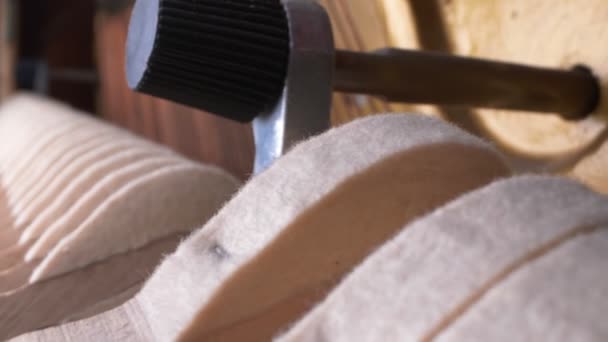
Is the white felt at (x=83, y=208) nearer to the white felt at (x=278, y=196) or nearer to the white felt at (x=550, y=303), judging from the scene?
the white felt at (x=278, y=196)

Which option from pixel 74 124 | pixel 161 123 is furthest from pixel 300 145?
pixel 161 123

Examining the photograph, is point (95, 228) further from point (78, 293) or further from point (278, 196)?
point (278, 196)

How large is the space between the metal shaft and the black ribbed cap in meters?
0.04

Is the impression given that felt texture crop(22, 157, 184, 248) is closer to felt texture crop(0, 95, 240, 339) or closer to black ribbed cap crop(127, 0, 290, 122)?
felt texture crop(0, 95, 240, 339)

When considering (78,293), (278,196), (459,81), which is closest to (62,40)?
(78,293)

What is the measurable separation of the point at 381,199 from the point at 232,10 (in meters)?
0.13

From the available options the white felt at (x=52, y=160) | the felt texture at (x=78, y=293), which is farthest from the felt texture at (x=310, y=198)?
the white felt at (x=52, y=160)

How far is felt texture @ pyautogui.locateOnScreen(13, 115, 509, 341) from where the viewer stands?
0.28 meters

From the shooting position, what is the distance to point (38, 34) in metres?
1.96

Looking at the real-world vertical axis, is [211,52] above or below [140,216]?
above

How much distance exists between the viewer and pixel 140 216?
52 centimetres

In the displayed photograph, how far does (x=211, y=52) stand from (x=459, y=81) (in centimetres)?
17

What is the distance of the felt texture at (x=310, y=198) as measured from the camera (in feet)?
0.93

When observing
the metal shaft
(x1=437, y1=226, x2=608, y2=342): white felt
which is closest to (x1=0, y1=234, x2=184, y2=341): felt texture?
the metal shaft
